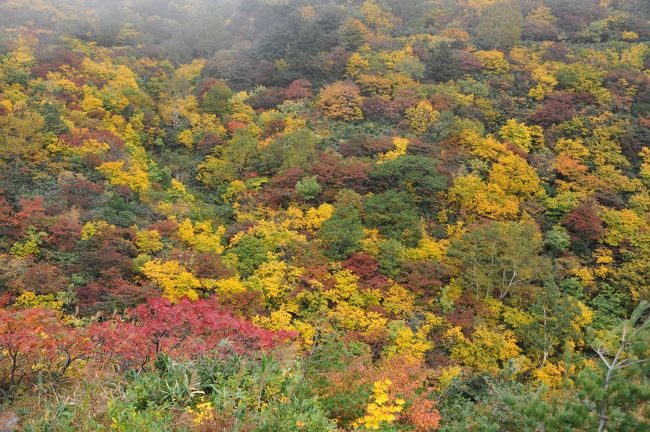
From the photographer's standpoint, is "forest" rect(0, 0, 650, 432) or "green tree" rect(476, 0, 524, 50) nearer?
"forest" rect(0, 0, 650, 432)

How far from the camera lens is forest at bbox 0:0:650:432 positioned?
6.41 meters

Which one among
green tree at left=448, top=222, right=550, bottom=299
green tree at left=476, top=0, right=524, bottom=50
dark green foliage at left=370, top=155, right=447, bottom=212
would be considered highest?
green tree at left=476, top=0, right=524, bottom=50

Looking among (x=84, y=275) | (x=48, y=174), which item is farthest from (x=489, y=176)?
(x=48, y=174)

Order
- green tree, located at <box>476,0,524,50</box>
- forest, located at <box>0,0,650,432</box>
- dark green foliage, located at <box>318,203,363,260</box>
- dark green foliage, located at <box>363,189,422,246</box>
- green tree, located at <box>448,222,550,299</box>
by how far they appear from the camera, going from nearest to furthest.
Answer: forest, located at <box>0,0,650,432</box> → green tree, located at <box>448,222,550,299</box> → dark green foliage, located at <box>318,203,363,260</box> → dark green foliage, located at <box>363,189,422,246</box> → green tree, located at <box>476,0,524,50</box>

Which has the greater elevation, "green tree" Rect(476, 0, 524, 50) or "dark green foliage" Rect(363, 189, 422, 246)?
"green tree" Rect(476, 0, 524, 50)

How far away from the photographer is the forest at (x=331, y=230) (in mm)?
6406

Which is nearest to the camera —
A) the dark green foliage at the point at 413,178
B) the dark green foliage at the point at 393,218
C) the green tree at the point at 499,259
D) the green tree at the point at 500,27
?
the green tree at the point at 499,259

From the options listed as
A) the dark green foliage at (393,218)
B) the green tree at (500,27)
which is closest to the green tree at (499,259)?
the dark green foliage at (393,218)

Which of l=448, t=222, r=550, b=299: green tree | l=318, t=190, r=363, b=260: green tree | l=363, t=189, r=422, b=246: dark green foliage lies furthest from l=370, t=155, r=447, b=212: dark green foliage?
l=448, t=222, r=550, b=299: green tree

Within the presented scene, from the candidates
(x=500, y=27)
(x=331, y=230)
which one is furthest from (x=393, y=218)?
(x=500, y=27)

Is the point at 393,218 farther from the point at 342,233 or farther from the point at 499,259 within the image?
the point at 499,259

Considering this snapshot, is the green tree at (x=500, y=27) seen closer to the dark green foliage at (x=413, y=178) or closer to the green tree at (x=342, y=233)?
the dark green foliage at (x=413, y=178)

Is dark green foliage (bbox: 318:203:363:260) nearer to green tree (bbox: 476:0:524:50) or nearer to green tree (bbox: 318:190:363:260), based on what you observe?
green tree (bbox: 318:190:363:260)

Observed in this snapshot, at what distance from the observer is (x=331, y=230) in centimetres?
1780
